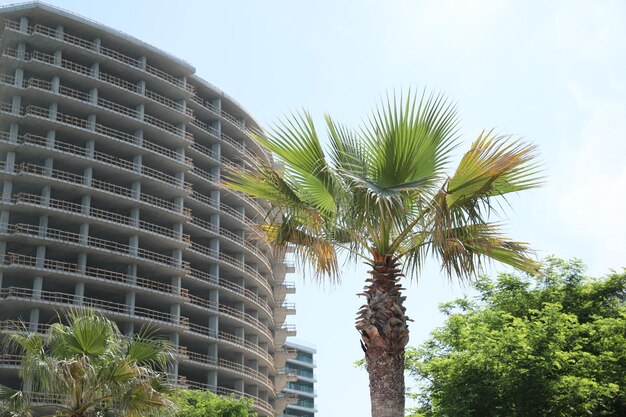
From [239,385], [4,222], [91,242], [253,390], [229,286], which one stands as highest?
[91,242]

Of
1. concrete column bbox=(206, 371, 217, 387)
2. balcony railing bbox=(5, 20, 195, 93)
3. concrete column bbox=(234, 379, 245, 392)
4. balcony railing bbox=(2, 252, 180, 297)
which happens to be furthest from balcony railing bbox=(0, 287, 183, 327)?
balcony railing bbox=(5, 20, 195, 93)

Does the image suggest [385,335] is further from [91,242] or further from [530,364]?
[91,242]

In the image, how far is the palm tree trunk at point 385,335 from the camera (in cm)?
1212

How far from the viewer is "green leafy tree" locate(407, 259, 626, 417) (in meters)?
24.5

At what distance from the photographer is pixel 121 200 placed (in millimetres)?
71875

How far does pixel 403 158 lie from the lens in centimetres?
Result: 1195

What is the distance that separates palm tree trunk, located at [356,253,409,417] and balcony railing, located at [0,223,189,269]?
5832cm

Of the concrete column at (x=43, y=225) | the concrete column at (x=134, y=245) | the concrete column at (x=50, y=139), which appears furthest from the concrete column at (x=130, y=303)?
the concrete column at (x=50, y=139)

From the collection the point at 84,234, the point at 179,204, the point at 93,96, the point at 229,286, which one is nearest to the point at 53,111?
the point at 93,96

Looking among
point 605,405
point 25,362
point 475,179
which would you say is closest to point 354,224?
point 475,179

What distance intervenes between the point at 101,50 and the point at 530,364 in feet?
209

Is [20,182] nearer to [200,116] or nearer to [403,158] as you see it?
[200,116]

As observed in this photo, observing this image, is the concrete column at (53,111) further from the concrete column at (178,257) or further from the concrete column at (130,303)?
the concrete column at (130,303)

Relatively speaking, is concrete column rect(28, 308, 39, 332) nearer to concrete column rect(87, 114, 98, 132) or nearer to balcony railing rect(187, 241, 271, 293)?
balcony railing rect(187, 241, 271, 293)
